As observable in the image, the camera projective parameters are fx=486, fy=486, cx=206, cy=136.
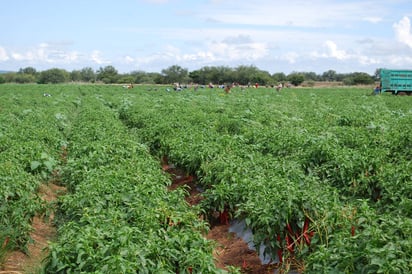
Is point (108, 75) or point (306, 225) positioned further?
point (108, 75)

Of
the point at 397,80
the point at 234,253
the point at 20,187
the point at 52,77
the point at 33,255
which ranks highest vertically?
the point at 52,77

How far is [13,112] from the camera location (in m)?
19.3

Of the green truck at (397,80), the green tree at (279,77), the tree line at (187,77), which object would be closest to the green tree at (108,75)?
the tree line at (187,77)

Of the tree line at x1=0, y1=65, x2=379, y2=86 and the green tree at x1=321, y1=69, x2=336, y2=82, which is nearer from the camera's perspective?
the tree line at x1=0, y1=65, x2=379, y2=86

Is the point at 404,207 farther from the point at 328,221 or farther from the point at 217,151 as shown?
the point at 217,151

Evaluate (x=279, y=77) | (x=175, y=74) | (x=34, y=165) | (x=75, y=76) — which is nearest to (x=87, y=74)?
(x=75, y=76)

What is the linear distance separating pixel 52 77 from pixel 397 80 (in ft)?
238

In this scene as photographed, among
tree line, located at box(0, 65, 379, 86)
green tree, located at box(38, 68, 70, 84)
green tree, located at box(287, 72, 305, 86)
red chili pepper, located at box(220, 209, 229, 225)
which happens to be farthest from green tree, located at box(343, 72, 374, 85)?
red chili pepper, located at box(220, 209, 229, 225)

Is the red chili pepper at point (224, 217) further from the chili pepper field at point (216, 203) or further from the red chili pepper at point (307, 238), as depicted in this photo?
the red chili pepper at point (307, 238)

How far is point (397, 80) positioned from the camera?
116ft

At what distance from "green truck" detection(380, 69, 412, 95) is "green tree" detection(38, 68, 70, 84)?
70.1m

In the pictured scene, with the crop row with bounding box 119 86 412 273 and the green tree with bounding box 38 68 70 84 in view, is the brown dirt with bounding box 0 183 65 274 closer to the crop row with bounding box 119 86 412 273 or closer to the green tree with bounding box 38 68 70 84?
the crop row with bounding box 119 86 412 273

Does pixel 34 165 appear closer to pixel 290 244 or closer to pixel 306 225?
pixel 290 244

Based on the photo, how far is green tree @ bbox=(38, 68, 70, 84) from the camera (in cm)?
9255
